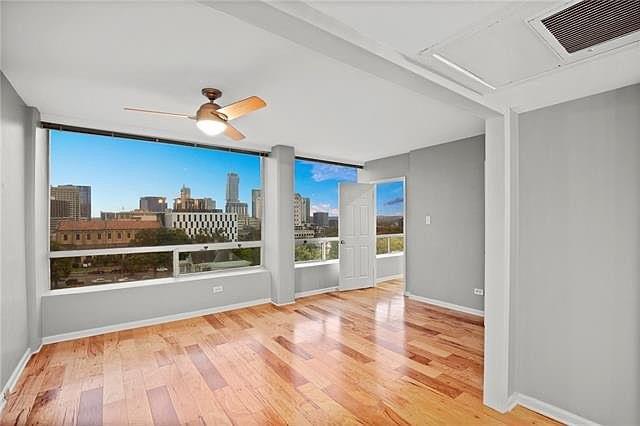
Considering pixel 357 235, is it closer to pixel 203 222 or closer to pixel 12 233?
pixel 203 222

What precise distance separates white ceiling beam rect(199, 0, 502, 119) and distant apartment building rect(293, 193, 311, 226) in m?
3.80

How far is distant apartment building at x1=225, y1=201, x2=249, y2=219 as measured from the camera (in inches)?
189

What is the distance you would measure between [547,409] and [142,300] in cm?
429

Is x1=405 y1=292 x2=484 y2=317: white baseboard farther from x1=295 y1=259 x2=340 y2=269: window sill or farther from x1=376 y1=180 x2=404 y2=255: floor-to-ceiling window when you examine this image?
x1=376 y1=180 x2=404 y2=255: floor-to-ceiling window

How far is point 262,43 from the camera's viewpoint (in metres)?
1.92

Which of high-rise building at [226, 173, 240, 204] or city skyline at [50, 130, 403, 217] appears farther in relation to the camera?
high-rise building at [226, 173, 240, 204]

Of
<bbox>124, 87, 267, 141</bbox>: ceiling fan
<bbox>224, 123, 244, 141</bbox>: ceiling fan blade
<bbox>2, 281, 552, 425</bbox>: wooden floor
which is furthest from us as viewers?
<bbox>224, 123, 244, 141</bbox>: ceiling fan blade

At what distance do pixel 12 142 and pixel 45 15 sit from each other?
151 centimetres

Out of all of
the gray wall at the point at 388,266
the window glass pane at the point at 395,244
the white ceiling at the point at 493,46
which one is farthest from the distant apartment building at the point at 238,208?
the white ceiling at the point at 493,46

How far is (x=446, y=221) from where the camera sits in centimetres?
468

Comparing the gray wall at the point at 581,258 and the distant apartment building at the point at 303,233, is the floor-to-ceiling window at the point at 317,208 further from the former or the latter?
the gray wall at the point at 581,258

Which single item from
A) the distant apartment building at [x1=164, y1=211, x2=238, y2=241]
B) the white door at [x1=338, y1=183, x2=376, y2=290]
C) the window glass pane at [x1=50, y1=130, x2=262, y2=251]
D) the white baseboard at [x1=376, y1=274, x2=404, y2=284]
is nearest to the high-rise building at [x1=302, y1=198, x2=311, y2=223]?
the white door at [x1=338, y1=183, x2=376, y2=290]

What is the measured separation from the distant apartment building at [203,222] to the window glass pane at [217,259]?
0.26 meters

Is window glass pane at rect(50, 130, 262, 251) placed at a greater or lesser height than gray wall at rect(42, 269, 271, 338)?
greater
